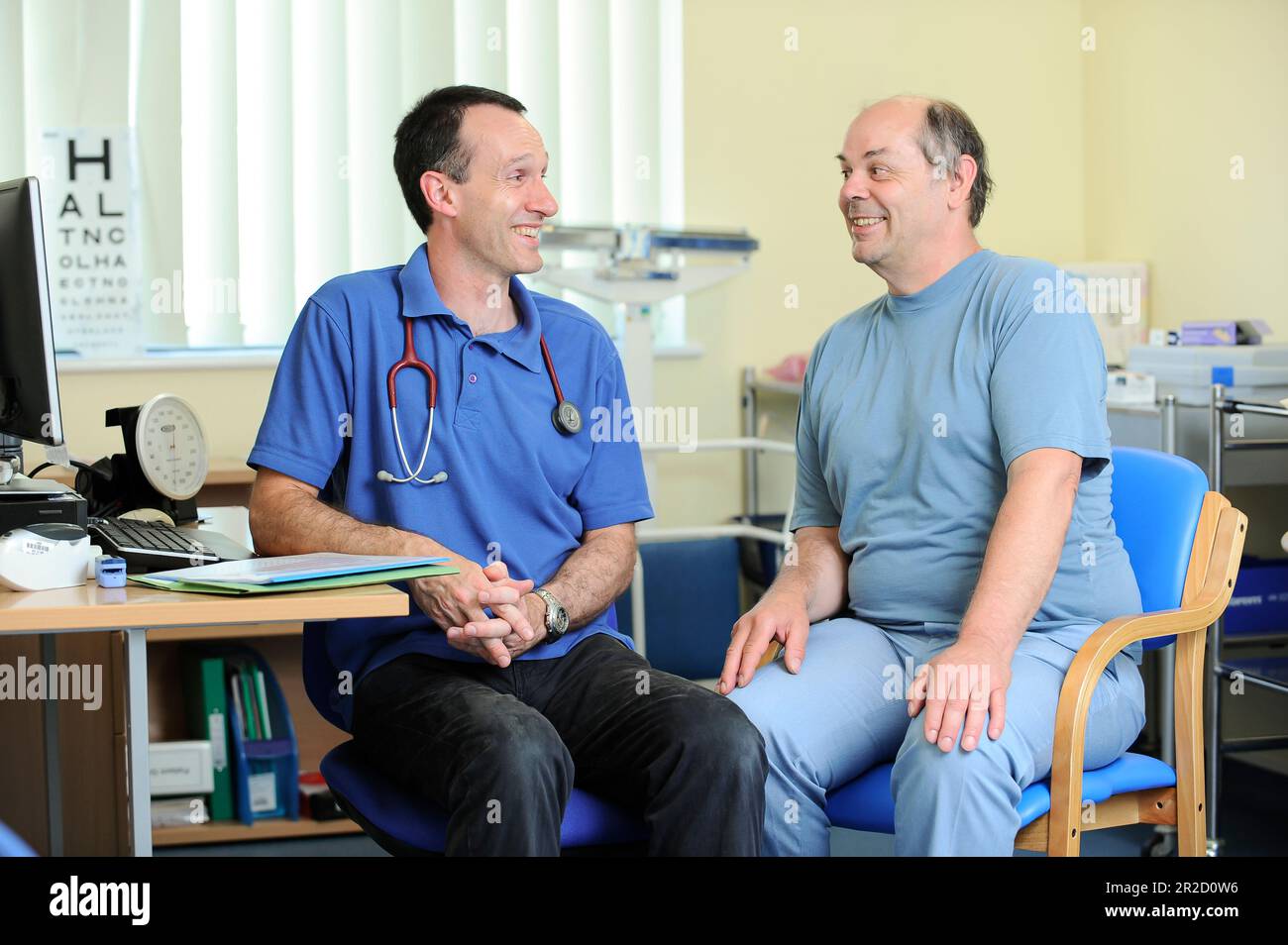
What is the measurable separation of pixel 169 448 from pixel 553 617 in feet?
2.42

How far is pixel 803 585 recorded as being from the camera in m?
1.92

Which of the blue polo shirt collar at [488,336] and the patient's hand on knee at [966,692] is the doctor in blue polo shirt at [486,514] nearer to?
the blue polo shirt collar at [488,336]

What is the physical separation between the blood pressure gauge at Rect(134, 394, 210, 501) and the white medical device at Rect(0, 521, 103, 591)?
0.50m

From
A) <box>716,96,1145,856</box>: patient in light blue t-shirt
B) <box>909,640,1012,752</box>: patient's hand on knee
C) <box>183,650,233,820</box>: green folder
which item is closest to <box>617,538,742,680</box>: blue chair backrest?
<box>183,650,233,820</box>: green folder

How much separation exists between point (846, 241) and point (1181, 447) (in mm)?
1282

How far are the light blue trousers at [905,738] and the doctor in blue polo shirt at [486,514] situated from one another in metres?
0.09

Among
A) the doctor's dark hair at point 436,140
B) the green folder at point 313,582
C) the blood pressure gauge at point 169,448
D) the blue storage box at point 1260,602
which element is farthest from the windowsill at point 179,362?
the blue storage box at point 1260,602

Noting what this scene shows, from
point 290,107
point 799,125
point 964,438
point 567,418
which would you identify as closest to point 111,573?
point 567,418

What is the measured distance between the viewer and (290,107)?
11.1 feet

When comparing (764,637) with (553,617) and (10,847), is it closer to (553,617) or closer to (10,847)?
(553,617)

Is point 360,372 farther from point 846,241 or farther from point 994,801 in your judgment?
point 846,241

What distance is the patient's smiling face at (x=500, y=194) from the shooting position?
193 cm

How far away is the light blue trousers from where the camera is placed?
1542 mm
